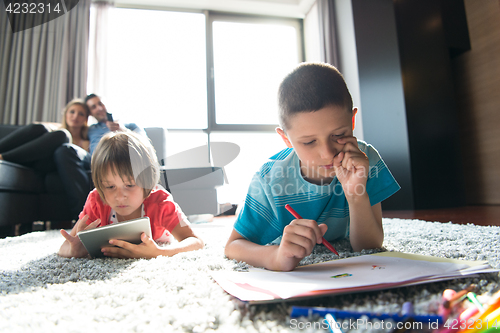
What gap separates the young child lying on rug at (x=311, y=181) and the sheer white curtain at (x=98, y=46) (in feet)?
9.62

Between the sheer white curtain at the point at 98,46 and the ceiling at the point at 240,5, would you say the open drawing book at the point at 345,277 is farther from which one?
the ceiling at the point at 240,5

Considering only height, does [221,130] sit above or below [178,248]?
above

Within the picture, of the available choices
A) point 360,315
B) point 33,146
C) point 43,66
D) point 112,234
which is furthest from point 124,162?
point 43,66

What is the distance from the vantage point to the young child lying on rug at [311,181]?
571mm

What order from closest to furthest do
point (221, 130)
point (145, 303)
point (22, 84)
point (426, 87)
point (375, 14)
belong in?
point (145, 303) < point (426, 87) < point (375, 14) < point (22, 84) < point (221, 130)

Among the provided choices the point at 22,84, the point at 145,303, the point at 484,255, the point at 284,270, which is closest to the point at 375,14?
the point at 484,255

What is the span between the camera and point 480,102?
2.30 metres

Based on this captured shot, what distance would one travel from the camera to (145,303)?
1.25ft

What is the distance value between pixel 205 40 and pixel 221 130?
3.56 feet

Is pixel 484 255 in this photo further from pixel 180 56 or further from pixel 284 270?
pixel 180 56

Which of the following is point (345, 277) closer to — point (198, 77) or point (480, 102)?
point (480, 102)

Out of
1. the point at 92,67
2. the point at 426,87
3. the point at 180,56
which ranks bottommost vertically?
the point at 426,87

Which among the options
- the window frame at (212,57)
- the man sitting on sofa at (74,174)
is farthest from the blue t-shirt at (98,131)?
the window frame at (212,57)

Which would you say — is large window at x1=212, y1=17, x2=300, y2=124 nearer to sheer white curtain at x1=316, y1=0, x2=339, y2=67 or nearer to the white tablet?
sheer white curtain at x1=316, y1=0, x2=339, y2=67
